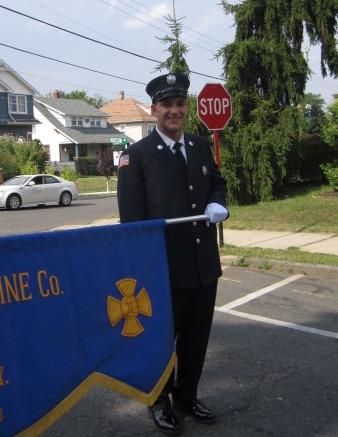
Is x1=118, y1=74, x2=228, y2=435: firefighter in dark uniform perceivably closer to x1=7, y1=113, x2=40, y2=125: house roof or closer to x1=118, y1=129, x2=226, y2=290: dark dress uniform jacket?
x1=118, y1=129, x2=226, y2=290: dark dress uniform jacket

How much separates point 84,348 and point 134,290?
0.41 m

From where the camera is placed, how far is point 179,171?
11.5ft

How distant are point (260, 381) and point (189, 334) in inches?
39.9

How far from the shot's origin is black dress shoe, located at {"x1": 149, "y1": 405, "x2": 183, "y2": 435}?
3529mm

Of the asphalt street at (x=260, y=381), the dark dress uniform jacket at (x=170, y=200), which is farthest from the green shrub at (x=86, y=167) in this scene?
the dark dress uniform jacket at (x=170, y=200)

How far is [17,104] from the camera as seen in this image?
1984 inches

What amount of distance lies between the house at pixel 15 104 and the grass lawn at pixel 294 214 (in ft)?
118

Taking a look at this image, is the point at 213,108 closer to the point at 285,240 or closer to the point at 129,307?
the point at 285,240

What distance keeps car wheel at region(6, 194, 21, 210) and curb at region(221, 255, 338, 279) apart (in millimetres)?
15274

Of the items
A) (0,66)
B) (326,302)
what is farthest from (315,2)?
(0,66)

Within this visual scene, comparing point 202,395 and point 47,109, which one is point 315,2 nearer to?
point 202,395

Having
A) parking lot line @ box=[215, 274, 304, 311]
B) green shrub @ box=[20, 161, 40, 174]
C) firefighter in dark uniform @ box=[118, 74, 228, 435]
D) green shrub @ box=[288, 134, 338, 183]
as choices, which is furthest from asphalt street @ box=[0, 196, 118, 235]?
firefighter in dark uniform @ box=[118, 74, 228, 435]

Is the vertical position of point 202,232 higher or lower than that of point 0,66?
lower

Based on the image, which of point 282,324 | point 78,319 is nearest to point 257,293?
point 282,324
